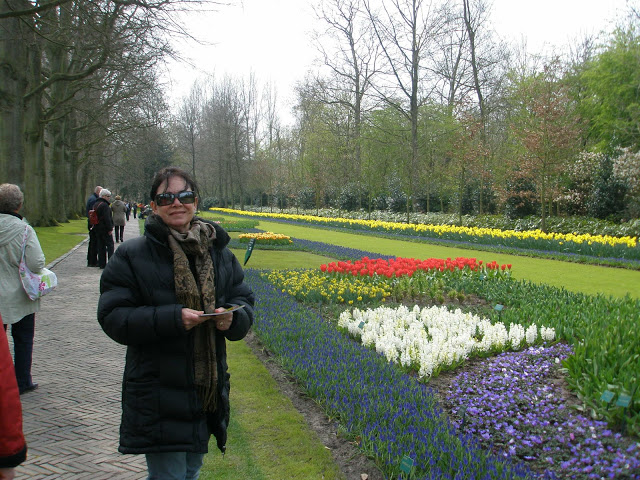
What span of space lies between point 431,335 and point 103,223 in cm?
845

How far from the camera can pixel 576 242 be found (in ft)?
47.2

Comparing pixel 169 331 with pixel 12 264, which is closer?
pixel 169 331

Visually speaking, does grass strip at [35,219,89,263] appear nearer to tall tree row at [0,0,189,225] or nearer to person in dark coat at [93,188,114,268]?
tall tree row at [0,0,189,225]

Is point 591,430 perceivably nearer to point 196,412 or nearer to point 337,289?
point 196,412

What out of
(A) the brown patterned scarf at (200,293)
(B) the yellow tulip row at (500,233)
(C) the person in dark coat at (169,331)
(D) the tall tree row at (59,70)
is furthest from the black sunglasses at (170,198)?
(B) the yellow tulip row at (500,233)

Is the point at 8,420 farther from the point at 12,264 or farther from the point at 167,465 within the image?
the point at 12,264

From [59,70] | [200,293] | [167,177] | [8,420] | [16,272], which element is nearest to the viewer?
[8,420]

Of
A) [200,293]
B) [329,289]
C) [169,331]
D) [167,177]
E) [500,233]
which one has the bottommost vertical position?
[329,289]

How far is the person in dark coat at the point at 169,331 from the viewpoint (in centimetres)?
218

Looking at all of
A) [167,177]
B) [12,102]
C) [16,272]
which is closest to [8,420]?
[167,177]

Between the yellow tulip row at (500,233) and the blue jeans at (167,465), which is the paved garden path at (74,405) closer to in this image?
Result: the blue jeans at (167,465)

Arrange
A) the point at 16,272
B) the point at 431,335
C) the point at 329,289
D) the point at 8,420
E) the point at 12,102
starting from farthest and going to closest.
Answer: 1. the point at 12,102
2. the point at 329,289
3. the point at 431,335
4. the point at 16,272
5. the point at 8,420

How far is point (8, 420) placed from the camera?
1561 millimetres

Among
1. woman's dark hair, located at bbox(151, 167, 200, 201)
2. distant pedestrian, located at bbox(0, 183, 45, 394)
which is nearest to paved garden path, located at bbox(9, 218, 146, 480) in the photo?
distant pedestrian, located at bbox(0, 183, 45, 394)
